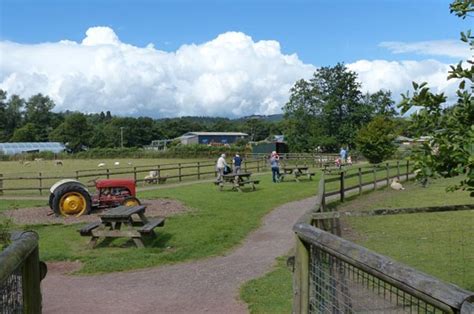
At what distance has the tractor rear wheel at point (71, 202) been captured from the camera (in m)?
15.5

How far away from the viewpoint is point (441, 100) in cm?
471

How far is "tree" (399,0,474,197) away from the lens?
437 cm

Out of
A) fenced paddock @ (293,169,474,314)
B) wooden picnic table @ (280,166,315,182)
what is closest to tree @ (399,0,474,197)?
fenced paddock @ (293,169,474,314)

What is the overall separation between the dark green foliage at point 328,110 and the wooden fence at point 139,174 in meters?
24.8

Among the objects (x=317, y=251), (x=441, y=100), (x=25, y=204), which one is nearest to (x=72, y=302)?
(x=317, y=251)

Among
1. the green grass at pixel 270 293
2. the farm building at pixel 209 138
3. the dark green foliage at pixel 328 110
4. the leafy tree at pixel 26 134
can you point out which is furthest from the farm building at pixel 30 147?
the green grass at pixel 270 293

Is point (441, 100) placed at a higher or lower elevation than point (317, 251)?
higher

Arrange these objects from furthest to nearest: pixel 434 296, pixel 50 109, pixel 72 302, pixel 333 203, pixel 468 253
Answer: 1. pixel 50 109
2. pixel 333 203
3. pixel 468 253
4. pixel 72 302
5. pixel 434 296

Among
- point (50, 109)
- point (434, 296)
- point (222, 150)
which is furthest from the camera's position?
point (50, 109)

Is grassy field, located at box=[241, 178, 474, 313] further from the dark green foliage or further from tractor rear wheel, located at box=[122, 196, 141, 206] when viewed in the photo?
the dark green foliage

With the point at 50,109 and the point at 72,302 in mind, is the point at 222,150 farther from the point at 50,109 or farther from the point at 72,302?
the point at 50,109

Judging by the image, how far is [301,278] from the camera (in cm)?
390

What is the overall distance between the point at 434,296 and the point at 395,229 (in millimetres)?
9566

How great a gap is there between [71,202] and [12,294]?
13.2m
